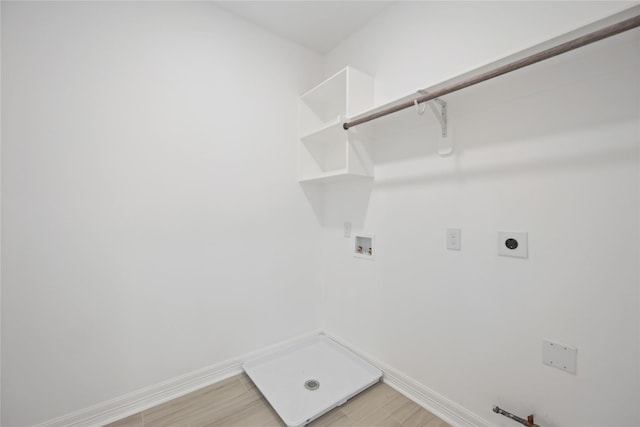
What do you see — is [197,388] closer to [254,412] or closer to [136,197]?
[254,412]

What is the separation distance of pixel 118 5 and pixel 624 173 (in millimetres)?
2409

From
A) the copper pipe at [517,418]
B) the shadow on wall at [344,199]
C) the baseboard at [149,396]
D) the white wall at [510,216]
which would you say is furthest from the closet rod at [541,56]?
the baseboard at [149,396]

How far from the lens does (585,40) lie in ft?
2.72

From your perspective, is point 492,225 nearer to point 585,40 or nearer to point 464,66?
point 585,40

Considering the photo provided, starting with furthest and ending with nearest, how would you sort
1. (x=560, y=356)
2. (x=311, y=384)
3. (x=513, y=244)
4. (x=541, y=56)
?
1. (x=311, y=384)
2. (x=513, y=244)
3. (x=560, y=356)
4. (x=541, y=56)

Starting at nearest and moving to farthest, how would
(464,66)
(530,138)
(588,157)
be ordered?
(588,157) → (530,138) → (464,66)

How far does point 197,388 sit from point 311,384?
0.71 meters

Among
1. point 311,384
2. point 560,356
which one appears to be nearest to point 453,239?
point 560,356

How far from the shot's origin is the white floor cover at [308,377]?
55.0 inches

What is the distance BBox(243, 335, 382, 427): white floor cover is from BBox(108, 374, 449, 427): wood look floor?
0.18ft

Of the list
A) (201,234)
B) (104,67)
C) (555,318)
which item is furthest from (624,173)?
(104,67)

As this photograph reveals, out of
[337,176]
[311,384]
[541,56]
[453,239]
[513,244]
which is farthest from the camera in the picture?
[337,176]

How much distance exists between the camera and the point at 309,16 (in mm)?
1824

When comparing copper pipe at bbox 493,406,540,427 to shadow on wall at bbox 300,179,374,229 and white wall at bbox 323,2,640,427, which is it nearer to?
white wall at bbox 323,2,640,427
